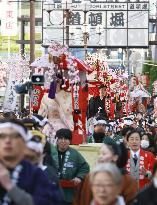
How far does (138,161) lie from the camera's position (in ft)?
36.6

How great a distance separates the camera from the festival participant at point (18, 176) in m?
6.13

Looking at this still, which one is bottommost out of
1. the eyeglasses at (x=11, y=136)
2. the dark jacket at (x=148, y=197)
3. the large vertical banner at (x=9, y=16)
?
the dark jacket at (x=148, y=197)

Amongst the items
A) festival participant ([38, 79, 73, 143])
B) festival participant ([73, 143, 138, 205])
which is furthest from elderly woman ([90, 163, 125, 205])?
festival participant ([38, 79, 73, 143])

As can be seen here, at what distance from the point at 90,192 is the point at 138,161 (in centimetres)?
324

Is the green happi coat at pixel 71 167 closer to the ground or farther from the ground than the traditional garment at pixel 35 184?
closer to the ground

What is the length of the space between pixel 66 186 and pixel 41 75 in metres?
4.58

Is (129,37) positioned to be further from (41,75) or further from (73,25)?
(41,75)

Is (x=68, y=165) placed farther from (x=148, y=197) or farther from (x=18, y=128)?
(x=148, y=197)

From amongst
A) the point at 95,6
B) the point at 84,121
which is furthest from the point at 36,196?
the point at 95,6

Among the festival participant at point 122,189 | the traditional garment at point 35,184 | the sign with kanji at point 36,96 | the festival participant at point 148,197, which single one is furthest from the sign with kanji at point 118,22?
the festival participant at point 148,197

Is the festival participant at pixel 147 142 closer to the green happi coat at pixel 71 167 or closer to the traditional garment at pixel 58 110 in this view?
the traditional garment at pixel 58 110

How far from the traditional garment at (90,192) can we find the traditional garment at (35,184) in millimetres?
1226

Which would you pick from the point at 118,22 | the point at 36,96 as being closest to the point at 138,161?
the point at 36,96

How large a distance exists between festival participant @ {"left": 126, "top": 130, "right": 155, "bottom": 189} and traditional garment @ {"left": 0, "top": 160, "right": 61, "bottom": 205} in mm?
4340
